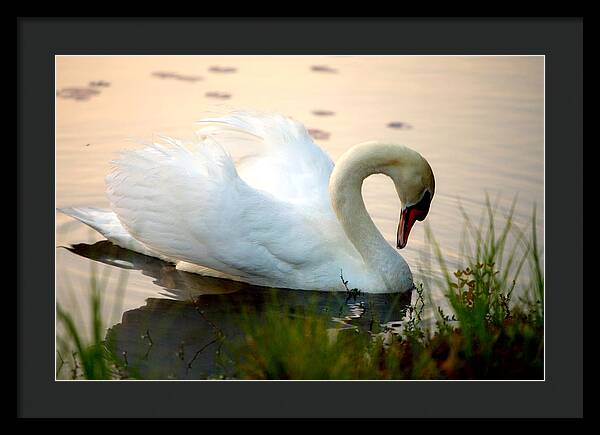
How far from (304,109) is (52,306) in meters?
5.44

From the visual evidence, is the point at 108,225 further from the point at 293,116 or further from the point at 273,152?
the point at 293,116

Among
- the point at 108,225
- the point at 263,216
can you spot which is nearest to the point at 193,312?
the point at 263,216

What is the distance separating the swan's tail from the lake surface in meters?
0.13

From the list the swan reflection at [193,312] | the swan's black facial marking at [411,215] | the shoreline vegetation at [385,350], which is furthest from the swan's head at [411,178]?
the shoreline vegetation at [385,350]

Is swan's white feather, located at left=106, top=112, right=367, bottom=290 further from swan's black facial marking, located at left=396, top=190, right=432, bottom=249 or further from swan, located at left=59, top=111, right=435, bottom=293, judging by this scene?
swan's black facial marking, located at left=396, top=190, right=432, bottom=249

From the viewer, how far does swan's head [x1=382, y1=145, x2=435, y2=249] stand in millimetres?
9867

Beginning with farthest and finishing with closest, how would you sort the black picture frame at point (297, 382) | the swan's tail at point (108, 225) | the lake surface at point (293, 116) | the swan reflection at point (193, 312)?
the swan's tail at point (108, 225)
the lake surface at point (293, 116)
the swan reflection at point (193, 312)
the black picture frame at point (297, 382)

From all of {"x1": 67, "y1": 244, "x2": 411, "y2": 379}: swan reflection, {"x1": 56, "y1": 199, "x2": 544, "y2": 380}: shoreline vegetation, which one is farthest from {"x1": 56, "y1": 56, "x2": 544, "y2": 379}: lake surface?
{"x1": 56, "y1": 199, "x2": 544, "y2": 380}: shoreline vegetation

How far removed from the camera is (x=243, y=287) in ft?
34.3

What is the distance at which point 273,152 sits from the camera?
11070 mm

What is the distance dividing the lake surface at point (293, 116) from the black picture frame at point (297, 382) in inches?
29.4

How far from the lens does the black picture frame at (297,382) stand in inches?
291

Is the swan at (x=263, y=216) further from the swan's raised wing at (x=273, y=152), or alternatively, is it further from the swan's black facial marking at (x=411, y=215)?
the swan's raised wing at (x=273, y=152)
